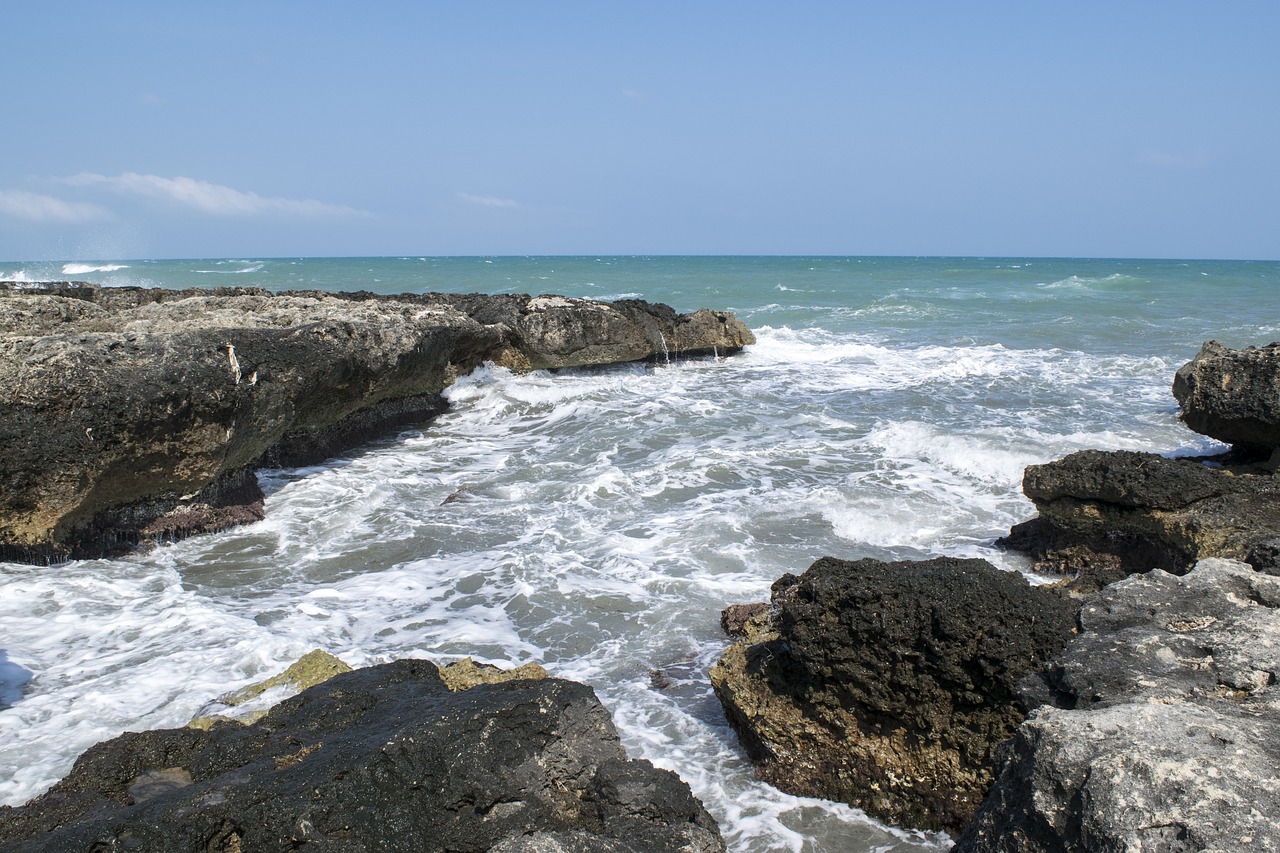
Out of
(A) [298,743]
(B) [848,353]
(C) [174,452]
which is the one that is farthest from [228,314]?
(B) [848,353]

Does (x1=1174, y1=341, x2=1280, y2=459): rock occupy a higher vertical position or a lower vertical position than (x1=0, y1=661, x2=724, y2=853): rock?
higher

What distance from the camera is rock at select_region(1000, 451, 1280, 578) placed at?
5000 millimetres

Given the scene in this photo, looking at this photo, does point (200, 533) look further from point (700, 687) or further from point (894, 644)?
point (894, 644)

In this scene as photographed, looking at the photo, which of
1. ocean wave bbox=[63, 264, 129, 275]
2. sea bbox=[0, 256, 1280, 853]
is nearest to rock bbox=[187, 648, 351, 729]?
sea bbox=[0, 256, 1280, 853]

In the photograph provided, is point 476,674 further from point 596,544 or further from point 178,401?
point 178,401

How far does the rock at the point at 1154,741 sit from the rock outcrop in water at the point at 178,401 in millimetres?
5839

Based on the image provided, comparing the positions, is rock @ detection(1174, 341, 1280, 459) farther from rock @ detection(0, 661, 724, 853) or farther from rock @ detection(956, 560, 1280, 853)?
rock @ detection(0, 661, 724, 853)

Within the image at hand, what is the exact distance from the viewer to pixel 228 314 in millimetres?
8312

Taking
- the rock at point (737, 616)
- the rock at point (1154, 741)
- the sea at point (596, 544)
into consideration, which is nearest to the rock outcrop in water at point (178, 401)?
the sea at point (596, 544)

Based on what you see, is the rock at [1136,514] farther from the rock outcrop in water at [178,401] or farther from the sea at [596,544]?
the rock outcrop in water at [178,401]

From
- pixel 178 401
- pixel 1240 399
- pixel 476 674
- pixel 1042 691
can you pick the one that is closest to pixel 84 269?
pixel 178 401

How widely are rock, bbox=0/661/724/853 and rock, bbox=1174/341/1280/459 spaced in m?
5.77

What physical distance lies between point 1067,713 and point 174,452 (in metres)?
6.18

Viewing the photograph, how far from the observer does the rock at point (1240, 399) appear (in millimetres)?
6402
